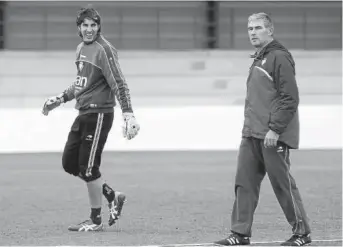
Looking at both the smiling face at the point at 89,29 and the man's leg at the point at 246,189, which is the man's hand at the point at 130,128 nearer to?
the smiling face at the point at 89,29

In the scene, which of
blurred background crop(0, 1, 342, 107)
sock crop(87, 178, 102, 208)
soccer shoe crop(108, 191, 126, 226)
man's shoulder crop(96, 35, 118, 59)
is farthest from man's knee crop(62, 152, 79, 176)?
blurred background crop(0, 1, 342, 107)

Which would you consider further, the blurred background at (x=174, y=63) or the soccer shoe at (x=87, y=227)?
the blurred background at (x=174, y=63)

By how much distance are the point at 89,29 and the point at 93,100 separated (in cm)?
57

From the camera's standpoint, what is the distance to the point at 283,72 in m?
8.27

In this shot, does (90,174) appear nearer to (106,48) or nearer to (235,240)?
(106,48)

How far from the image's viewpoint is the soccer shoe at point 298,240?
8.52 m

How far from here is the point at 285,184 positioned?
8.49 m

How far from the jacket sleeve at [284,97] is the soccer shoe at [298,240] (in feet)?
2.68

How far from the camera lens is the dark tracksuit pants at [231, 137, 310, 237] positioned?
8453 millimetres

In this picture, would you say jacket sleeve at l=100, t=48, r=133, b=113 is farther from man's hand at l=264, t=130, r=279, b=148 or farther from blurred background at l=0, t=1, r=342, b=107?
blurred background at l=0, t=1, r=342, b=107

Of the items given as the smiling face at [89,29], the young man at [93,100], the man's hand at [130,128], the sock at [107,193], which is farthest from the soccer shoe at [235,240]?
the smiling face at [89,29]

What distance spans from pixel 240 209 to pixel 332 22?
16093 mm

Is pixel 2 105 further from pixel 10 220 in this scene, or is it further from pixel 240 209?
pixel 240 209

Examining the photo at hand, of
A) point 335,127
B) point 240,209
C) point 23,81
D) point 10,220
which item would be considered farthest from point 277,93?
point 23,81
